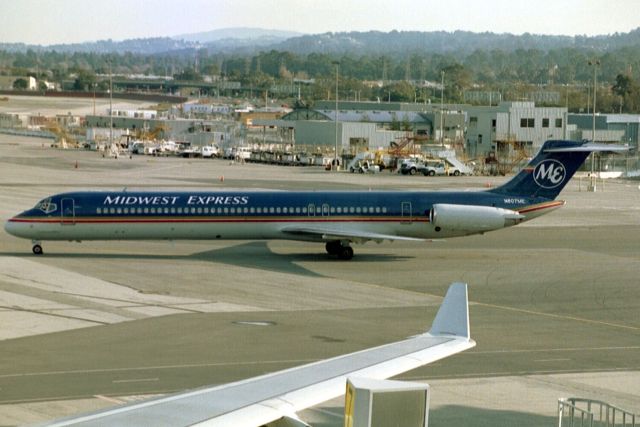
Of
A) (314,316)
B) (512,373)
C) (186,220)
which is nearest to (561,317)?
(314,316)

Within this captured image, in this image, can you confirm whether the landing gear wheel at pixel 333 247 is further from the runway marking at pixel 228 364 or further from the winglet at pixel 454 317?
the winglet at pixel 454 317

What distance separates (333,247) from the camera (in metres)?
44.8

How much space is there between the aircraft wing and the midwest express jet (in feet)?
0.13

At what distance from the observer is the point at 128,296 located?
116 ft

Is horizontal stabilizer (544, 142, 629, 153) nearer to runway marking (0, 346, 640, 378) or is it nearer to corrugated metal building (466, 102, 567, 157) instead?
runway marking (0, 346, 640, 378)

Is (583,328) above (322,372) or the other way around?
the other way around

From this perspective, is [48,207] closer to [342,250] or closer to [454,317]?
[342,250]

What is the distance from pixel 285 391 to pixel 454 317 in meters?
4.56

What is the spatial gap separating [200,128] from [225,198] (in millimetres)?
107324

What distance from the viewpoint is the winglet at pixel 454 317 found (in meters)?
17.2

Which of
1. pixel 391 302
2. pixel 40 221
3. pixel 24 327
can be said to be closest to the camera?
pixel 24 327

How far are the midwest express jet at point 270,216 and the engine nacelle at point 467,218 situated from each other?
40 mm

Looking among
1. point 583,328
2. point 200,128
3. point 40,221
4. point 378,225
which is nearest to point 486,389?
point 583,328

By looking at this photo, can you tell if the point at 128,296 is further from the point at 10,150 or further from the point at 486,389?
the point at 10,150
